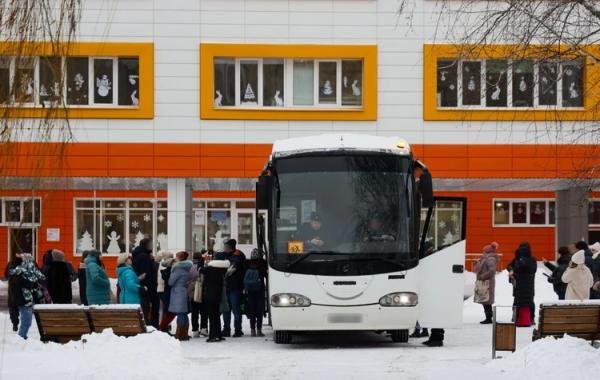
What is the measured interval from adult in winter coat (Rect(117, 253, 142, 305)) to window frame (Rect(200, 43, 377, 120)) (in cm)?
1433

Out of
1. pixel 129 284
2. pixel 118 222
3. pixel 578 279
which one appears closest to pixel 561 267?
pixel 578 279

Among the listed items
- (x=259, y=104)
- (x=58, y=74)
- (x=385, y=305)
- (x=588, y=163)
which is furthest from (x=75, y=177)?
(x=58, y=74)

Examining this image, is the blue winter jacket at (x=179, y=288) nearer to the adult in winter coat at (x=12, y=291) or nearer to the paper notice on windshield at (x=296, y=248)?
the paper notice on windshield at (x=296, y=248)

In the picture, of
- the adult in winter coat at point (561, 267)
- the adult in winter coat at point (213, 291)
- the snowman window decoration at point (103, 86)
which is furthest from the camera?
the snowman window decoration at point (103, 86)

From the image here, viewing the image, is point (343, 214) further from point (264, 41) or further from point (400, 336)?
point (264, 41)

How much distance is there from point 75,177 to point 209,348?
1562 cm

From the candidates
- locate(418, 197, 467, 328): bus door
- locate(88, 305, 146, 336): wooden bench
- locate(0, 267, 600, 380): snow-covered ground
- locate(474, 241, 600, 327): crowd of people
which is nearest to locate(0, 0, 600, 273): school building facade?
locate(474, 241, 600, 327): crowd of people

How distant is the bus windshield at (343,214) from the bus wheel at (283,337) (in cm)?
137

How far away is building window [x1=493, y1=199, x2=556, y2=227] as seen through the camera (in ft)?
141

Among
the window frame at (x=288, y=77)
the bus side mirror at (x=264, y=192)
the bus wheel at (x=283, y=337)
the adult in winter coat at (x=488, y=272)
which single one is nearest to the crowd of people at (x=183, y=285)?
the adult in winter coat at (x=488, y=272)

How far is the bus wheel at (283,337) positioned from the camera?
58.2 feet

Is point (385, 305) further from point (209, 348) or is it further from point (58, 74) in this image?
point (58, 74)

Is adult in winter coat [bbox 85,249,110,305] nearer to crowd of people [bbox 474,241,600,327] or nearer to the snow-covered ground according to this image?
the snow-covered ground

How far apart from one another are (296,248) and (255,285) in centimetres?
233
